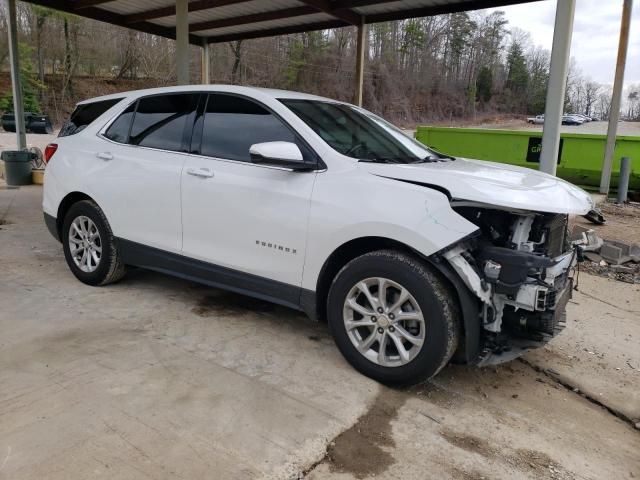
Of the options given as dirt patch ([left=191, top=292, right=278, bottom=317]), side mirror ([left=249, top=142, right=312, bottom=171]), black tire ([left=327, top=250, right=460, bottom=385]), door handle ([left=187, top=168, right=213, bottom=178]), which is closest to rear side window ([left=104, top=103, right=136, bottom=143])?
door handle ([left=187, top=168, right=213, bottom=178])

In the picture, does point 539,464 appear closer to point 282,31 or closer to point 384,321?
point 384,321

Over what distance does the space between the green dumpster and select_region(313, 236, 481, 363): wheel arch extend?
949 cm

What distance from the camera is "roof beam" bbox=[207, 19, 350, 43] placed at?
10.2 meters

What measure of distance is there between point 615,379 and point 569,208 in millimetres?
1384

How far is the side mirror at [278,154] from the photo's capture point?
3227mm

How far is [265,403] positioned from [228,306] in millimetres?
1612

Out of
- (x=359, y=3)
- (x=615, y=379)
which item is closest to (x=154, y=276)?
(x=615, y=379)

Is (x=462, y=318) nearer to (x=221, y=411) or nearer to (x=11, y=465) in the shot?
(x=221, y=411)

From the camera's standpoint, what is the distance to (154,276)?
5.16 m

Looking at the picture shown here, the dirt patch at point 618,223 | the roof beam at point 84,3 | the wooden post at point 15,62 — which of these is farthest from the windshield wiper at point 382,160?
the wooden post at point 15,62

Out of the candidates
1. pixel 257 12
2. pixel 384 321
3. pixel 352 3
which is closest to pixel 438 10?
pixel 352 3

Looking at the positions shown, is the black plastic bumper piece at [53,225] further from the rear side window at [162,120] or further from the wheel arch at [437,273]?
the wheel arch at [437,273]

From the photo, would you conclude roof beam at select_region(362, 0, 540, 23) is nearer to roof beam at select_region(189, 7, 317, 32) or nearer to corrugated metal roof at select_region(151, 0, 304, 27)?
roof beam at select_region(189, 7, 317, 32)

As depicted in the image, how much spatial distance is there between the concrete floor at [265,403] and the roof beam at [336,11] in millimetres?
6018
